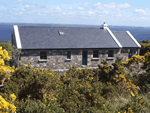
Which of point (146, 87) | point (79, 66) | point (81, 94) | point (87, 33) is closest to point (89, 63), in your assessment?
point (79, 66)

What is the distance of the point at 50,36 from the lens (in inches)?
882

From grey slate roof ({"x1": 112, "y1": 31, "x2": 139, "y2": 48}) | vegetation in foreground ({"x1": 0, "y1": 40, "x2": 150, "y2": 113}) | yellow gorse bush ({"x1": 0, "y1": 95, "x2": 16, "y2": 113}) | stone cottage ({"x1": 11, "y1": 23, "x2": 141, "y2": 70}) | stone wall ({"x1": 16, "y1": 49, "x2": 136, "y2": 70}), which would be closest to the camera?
yellow gorse bush ({"x1": 0, "y1": 95, "x2": 16, "y2": 113})

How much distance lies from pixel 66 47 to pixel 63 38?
7.77 feet

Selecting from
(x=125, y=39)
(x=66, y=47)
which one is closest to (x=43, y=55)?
(x=66, y=47)

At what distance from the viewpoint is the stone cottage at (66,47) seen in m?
19.9

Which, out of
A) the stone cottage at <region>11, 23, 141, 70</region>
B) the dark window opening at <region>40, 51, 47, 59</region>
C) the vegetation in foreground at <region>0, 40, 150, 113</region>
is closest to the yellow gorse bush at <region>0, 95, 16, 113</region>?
the vegetation in foreground at <region>0, 40, 150, 113</region>

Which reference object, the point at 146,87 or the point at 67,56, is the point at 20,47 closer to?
the point at 67,56

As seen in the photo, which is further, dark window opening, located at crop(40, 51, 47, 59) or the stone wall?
dark window opening, located at crop(40, 51, 47, 59)

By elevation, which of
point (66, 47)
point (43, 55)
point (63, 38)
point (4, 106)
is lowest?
point (4, 106)

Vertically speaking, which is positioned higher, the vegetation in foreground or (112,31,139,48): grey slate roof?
(112,31,139,48): grey slate roof

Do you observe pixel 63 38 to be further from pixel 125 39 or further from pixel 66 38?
pixel 125 39

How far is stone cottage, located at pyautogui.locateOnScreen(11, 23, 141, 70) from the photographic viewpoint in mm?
19922

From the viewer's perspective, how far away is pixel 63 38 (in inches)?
882

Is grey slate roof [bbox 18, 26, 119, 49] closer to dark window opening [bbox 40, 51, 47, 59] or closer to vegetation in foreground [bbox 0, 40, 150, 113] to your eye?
dark window opening [bbox 40, 51, 47, 59]
